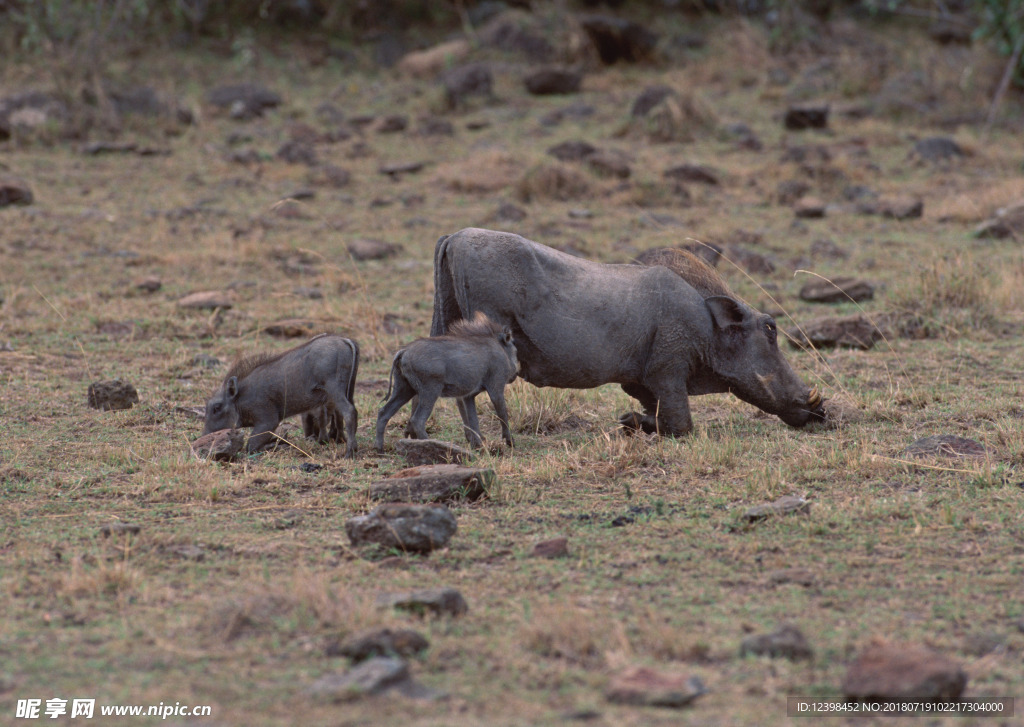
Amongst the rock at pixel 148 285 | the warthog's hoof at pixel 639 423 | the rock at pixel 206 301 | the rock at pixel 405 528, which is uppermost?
the rock at pixel 405 528

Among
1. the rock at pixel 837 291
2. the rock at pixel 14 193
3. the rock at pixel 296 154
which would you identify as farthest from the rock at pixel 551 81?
the rock at pixel 837 291

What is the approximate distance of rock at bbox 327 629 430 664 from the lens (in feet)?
12.8

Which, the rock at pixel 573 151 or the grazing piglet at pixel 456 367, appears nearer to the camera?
the grazing piglet at pixel 456 367

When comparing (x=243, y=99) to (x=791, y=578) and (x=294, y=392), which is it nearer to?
(x=294, y=392)

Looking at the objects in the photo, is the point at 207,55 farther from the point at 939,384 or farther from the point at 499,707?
the point at 499,707

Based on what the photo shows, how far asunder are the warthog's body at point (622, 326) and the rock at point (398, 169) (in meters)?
8.59

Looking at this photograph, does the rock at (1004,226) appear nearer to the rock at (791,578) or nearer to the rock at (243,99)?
the rock at (791,578)

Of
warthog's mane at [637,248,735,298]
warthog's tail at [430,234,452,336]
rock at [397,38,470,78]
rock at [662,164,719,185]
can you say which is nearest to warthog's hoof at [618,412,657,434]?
warthog's mane at [637,248,735,298]

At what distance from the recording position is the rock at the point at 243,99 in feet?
59.1

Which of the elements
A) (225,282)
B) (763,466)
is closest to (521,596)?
(763,466)

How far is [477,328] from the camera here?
6449mm

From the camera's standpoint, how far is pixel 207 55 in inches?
792

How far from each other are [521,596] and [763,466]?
81.2 inches

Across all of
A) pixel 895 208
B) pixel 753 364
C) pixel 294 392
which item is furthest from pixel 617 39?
pixel 294 392
